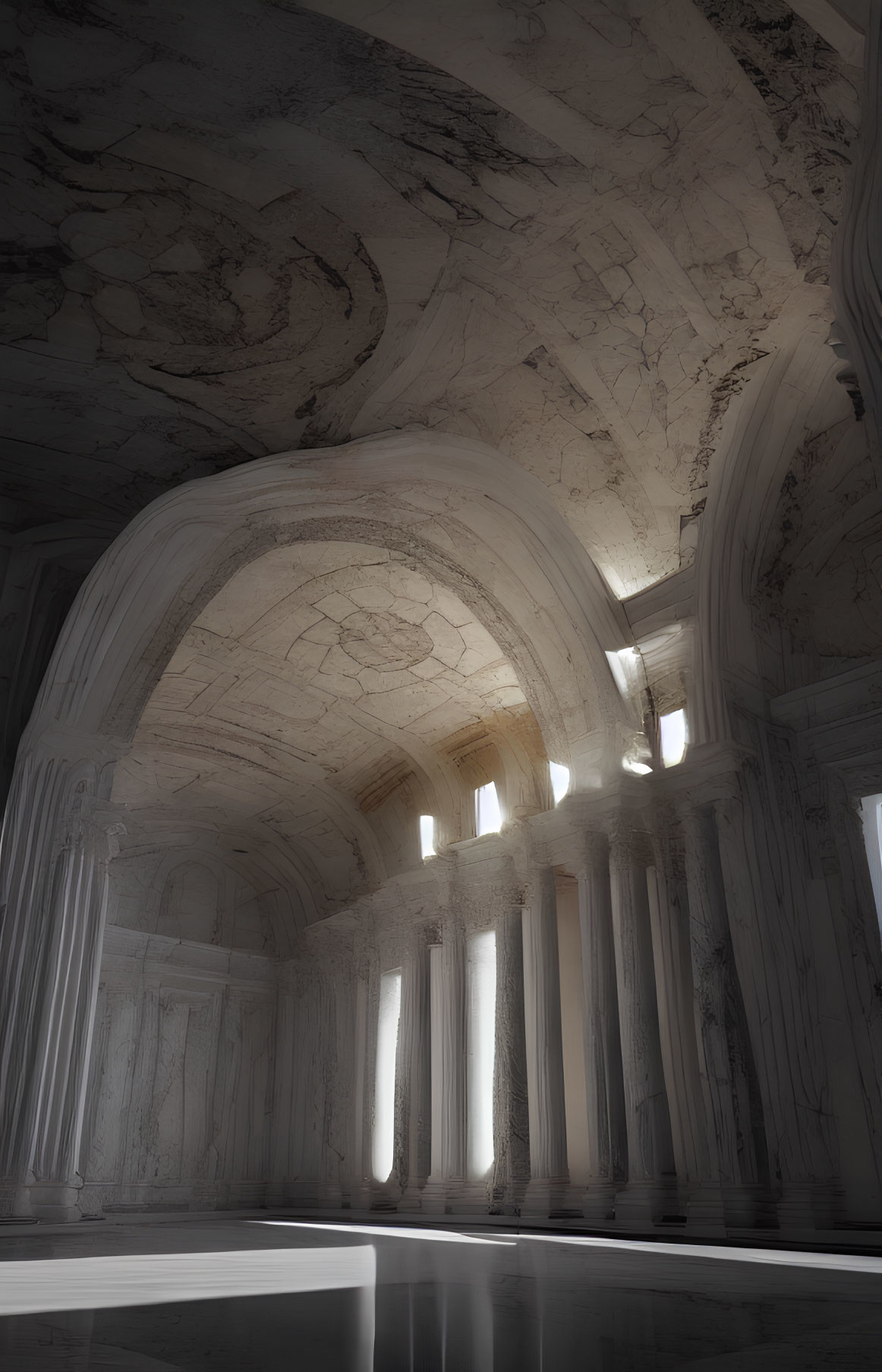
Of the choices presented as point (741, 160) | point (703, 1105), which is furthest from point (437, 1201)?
point (741, 160)

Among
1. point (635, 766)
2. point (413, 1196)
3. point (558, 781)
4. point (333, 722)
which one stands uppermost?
point (333, 722)

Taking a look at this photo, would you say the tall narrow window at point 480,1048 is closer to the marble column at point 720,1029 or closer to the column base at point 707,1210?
the marble column at point 720,1029

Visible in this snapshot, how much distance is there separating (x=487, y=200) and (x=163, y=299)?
2871 mm

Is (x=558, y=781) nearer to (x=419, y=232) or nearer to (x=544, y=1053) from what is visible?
(x=544, y=1053)

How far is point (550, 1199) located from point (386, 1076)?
548 cm

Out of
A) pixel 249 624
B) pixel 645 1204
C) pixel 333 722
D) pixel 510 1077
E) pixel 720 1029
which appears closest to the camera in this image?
pixel 720 1029

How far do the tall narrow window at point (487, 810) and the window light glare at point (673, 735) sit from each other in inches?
173

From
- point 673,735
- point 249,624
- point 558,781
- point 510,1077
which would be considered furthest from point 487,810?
point 673,735

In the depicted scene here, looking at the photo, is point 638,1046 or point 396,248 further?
point 638,1046

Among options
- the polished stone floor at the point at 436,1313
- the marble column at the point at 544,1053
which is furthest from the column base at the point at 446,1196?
the polished stone floor at the point at 436,1313

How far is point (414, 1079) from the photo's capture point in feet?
44.8

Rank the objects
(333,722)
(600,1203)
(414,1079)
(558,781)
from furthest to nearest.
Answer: (333,722)
(414,1079)
(558,781)
(600,1203)

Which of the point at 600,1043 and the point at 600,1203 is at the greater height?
the point at 600,1043

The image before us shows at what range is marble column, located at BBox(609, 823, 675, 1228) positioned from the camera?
27.6 feet
